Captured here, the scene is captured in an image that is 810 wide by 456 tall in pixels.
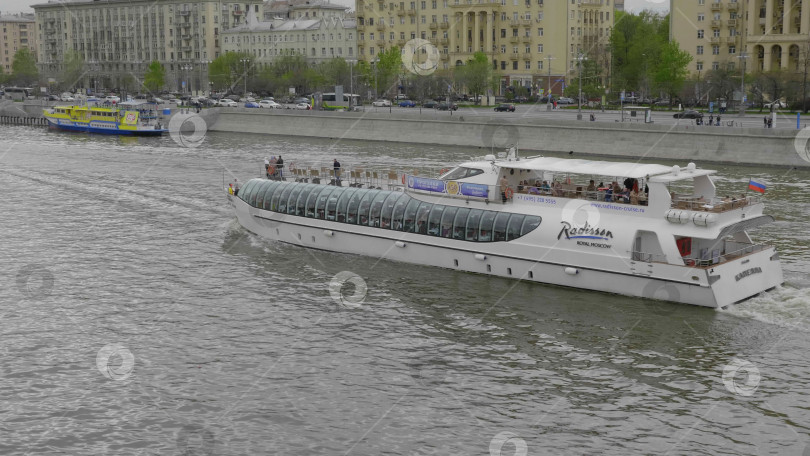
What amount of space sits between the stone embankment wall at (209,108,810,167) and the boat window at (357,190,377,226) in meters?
31.2

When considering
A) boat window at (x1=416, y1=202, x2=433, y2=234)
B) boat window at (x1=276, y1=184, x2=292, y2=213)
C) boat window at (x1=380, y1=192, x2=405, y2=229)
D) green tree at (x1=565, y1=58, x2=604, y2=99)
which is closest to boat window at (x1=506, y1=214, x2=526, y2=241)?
boat window at (x1=416, y1=202, x2=433, y2=234)

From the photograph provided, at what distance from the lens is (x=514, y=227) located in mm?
29484

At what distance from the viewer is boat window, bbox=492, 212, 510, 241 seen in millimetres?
29719

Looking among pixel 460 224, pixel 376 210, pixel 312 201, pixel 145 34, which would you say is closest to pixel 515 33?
pixel 145 34

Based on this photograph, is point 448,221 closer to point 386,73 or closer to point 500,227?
point 500,227

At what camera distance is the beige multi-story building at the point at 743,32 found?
96688 millimetres

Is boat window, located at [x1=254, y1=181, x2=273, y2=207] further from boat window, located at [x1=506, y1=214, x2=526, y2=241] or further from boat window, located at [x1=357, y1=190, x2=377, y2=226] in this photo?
boat window, located at [x1=506, y1=214, x2=526, y2=241]

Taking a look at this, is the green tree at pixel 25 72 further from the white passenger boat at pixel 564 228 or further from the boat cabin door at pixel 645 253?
the boat cabin door at pixel 645 253

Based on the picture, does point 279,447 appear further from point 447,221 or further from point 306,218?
point 306,218

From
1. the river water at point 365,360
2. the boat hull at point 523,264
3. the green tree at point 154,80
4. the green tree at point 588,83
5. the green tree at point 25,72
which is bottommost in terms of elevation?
the river water at point 365,360

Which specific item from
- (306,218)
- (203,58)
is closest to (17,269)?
(306,218)

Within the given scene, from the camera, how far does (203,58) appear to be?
584 feet

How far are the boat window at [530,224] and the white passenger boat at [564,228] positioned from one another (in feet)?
0.11

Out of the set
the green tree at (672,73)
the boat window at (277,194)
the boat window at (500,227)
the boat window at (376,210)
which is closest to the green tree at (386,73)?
the green tree at (672,73)
